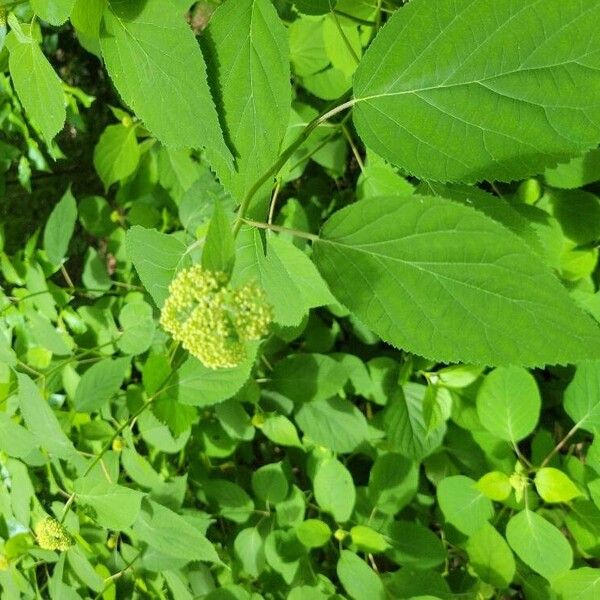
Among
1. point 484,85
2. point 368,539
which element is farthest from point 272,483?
point 484,85

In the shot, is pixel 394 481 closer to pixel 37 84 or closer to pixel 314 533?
pixel 314 533

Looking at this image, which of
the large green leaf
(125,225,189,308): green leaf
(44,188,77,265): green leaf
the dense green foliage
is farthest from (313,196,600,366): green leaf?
(44,188,77,265): green leaf

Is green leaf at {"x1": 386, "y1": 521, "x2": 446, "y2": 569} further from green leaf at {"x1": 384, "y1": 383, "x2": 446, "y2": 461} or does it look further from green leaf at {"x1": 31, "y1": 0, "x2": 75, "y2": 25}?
green leaf at {"x1": 31, "y1": 0, "x2": 75, "y2": 25}

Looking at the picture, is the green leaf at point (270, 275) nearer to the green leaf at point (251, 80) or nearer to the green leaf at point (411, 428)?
the green leaf at point (251, 80)

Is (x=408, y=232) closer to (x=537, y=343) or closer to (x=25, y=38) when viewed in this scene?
(x=537, y=343)

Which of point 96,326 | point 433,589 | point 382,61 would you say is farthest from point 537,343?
point 96,326
